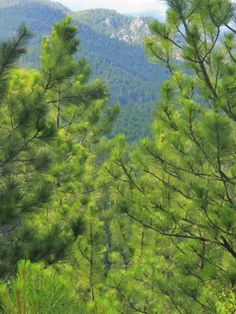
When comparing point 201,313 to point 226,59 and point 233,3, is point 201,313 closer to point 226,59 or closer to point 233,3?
point 226,59

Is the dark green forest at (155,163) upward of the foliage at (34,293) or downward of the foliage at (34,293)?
upward

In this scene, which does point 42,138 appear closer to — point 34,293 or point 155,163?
point 155,163

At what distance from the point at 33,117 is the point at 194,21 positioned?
262 cm

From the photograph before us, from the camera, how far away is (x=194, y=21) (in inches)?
239

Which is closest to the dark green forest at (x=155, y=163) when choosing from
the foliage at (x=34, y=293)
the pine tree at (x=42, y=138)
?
the pine tree at (x=42, y=138)

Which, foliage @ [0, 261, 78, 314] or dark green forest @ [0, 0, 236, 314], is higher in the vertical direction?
dark green forest @ [0, 0, 236, 314]

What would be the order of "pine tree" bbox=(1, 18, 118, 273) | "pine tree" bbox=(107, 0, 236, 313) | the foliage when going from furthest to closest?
"pine tree" bbox=(107, 0, 236, 313)
"pine tree" bbox=(1, 18, 118, 273)
the foliage

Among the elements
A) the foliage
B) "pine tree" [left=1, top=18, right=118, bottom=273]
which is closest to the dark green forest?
"pine tree" [left=1, top=18, right=118, bottom=273]

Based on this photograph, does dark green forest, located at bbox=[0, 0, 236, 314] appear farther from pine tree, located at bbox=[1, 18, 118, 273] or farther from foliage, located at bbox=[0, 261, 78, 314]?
foliage, located at bbox=[0, 261, 78, 314]

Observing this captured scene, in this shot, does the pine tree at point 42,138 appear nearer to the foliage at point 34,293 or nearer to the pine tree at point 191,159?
the pine tree at point 191,159

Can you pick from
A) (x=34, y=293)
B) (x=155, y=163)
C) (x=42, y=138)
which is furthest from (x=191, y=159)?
(x=34, y=293)

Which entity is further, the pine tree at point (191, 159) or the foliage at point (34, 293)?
the pine tree at point (191, 159)

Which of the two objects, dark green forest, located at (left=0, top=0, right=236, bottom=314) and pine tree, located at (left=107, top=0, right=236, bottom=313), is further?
pine tree, located at (left=107, top=0, right=236, bottom=313)

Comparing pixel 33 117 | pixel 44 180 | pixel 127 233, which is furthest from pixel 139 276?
pixel 127 233
